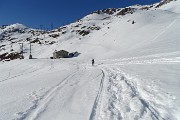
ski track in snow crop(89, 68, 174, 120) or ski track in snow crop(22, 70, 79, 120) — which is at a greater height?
ski track in snow crop(89, 68, 174, 120)

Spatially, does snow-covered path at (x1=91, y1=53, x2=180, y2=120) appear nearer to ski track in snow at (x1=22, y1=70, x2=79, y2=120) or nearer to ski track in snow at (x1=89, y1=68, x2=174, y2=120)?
ski track in snow at (x1=89, y1=68, x2=174, y2=120)

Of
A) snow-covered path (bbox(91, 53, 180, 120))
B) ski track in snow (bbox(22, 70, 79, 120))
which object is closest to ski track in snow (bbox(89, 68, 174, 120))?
snow-covered path (bbox(91, 53, 180, 120))

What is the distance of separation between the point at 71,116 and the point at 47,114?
39.2 inches

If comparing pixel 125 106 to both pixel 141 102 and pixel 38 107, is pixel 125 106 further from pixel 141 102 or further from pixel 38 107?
pixel 38 107

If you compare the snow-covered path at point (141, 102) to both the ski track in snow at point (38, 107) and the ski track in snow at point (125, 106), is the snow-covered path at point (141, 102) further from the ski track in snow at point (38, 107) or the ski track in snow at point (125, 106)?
the ski track in snow at point (38, 107)

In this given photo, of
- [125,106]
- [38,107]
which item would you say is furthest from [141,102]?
[38,107]

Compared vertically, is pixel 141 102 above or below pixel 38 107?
above

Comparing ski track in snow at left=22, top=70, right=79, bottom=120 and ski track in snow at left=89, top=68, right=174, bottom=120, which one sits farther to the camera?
ski track in snow at left=22, top=70, right=79, bottom=120

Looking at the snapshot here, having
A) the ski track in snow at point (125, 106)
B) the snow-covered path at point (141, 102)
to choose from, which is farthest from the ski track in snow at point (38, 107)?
the snow-covered path at point (141, 102)

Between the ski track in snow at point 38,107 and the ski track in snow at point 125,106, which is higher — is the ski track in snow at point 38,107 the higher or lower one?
the lower one

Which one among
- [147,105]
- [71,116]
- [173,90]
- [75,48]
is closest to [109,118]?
[71,116]

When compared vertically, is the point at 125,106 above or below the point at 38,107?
above

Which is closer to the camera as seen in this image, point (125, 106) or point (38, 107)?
point (125, 106)

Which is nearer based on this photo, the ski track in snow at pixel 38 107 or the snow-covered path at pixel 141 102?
the snow-covered path at pixel 141 102
